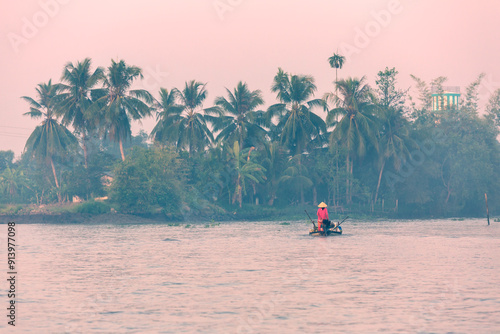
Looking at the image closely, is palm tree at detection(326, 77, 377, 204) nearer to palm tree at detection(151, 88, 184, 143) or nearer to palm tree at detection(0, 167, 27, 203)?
palm tree at detection(151, 88, 184, 143)

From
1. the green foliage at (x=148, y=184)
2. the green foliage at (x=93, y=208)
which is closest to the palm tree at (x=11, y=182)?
the green foliage at (x=93, y=208)

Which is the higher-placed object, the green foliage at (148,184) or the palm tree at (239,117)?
the palm tree at (239,117)

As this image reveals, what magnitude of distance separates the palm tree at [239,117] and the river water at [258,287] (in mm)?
31244

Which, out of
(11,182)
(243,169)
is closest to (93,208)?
(243,169)

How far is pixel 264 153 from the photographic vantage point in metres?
60.8

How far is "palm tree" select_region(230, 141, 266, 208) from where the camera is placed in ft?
186

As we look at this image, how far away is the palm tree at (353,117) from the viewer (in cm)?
5908

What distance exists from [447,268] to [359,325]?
9.36m

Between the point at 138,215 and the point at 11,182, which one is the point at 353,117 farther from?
the point at 11,182

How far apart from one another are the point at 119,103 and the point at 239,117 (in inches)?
444

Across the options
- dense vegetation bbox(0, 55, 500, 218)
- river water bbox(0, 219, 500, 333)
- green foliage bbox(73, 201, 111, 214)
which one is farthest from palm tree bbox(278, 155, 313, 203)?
river water bbox(0, 219, 500, 333)

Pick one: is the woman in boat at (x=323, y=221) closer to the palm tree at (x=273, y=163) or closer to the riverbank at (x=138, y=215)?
the riverbank at (x=138, y=215)

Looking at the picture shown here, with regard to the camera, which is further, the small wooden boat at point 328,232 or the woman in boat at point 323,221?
→ the small wooden boat at point 328,232

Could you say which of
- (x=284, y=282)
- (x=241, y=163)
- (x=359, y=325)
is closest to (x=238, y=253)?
(x=284, y=282)
